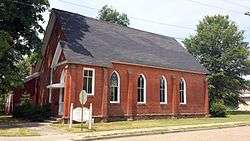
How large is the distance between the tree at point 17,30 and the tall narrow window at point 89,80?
482cm

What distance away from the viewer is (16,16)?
28625 mm

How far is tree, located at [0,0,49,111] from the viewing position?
2811 cm

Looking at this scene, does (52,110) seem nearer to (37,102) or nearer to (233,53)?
(37,102)

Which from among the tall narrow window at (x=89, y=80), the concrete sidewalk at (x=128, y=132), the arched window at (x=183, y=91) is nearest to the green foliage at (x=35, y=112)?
the tall narrow window at (x=89, y=80)

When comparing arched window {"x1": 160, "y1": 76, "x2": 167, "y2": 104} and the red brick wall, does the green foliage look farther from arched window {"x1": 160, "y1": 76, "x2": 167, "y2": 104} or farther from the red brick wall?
arched window {"x1": 160, "y1": 76, "x2": 167, "y2": 104}

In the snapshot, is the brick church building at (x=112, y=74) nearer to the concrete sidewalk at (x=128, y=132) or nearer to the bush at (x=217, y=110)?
the bush at (x=217, y=110)

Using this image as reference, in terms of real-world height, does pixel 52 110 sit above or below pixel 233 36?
below

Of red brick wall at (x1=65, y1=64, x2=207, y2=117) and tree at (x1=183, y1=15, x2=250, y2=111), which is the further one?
tree at (x1=183, y1=15, x2=250, y2=111)

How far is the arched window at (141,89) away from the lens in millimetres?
35188

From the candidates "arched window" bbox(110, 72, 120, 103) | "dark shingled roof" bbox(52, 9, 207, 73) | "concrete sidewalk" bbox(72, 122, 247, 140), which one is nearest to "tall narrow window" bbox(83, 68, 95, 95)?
"dark shingled roof" bbox(52, 9, 207, 73)

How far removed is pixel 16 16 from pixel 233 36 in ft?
138

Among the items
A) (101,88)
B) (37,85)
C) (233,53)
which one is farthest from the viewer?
(233,53)

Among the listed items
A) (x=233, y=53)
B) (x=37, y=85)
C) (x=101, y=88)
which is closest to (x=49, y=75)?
(x=37, y=85)

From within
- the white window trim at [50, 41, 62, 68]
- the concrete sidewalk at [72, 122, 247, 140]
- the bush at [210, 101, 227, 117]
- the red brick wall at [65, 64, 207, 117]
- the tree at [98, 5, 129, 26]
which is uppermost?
the tree at [98, 5, 129, 26]
